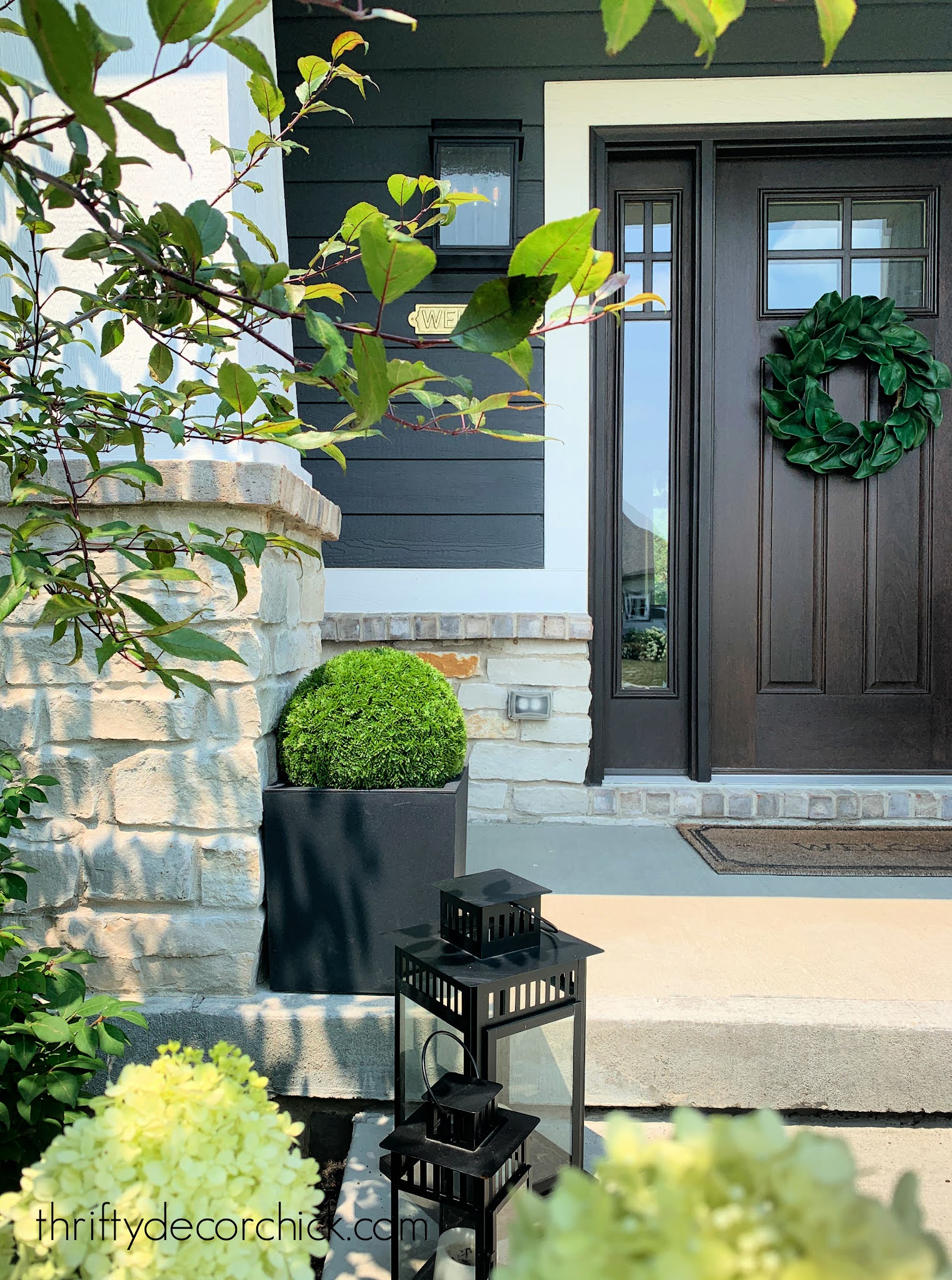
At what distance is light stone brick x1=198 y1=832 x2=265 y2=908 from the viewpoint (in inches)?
60.2

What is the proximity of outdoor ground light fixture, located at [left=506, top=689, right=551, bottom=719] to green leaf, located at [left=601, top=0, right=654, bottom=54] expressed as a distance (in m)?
2.40

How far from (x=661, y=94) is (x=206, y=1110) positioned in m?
3.16

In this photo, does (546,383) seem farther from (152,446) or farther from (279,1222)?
(279,1222)

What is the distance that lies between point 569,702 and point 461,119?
6.31ft

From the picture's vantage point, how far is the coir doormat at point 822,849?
2342 millimetres

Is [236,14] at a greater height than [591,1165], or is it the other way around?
[236,14]

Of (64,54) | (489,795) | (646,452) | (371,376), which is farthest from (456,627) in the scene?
(64,54)

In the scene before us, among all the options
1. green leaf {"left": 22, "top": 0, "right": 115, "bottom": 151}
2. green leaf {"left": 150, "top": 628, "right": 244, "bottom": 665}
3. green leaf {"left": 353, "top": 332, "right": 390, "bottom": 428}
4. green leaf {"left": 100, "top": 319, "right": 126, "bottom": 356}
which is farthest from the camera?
green leaf {"left": 100, "top": 319, "right": 126, "bottom": 356}

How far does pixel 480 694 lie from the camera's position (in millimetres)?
2779

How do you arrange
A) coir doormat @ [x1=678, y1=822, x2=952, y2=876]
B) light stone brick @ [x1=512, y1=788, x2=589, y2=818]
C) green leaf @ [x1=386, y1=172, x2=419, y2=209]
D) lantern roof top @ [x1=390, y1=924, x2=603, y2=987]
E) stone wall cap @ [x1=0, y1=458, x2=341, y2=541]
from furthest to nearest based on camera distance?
light stone brick @ [x1=512, y1=788, x2=589, y2=818] < coir doormat @ [x1=678, y1=822, x2=952, y2=876] < stone wall cap @ [x1=0, y1=458, x2=341, y2=541] < lantern roof top @ [x1=390, y1=924, x2=603, y2=987] < green leaf @ [x1=386, y1=172, x2=419, y2=209]

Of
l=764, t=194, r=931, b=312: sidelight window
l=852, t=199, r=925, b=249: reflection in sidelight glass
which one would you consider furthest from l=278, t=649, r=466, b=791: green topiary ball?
l=852, t=199, r=925, b=249: reflection in sidelight glass

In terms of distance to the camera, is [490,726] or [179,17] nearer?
[179,17]

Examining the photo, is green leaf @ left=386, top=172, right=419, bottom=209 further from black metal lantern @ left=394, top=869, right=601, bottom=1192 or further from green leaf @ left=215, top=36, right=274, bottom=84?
black metal lantern @ left=394, top=869, right=601, bottom=1192

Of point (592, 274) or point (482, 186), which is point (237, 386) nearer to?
point (592, 274)
